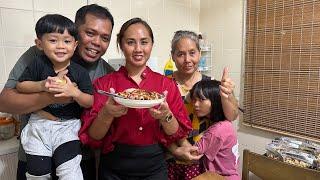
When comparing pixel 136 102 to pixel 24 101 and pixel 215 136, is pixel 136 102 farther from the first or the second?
pixel 215 136

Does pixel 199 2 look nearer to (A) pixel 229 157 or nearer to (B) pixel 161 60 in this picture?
(B) pixel 161 60

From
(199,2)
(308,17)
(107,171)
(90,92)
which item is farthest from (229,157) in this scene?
(199,2)

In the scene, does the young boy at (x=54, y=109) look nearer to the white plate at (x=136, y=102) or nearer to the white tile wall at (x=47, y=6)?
the white plate at (x=136, y=102)

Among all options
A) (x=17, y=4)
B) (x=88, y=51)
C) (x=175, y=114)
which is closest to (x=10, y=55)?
(x=17, y=4)

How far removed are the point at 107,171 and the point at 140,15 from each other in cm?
150

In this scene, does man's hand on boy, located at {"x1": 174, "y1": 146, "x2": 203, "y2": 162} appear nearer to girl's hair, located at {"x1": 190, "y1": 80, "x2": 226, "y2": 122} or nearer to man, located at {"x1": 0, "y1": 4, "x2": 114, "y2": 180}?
girl's hair, located at {"x1": 190, "y1": 80, "x2": 226, "y2": 122}

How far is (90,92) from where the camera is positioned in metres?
1.18

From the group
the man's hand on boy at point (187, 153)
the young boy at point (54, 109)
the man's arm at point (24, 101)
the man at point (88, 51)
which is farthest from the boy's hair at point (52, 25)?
the man's hand on boy at point (187, 153)

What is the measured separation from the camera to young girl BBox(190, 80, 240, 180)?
4.53ft

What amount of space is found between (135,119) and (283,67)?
1.43 metres

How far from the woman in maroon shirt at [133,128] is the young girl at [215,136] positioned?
23 centimetres

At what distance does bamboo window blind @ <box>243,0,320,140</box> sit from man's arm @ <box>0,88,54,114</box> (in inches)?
67.1

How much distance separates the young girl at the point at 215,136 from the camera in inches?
54.4

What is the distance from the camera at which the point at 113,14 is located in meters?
2.16
